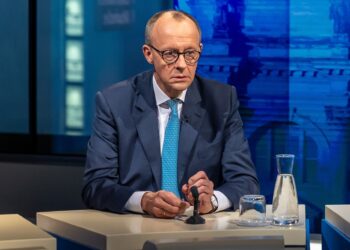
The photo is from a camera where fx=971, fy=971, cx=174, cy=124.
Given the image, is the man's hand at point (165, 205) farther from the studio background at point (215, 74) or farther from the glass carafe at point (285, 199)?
the studio background at point (215, 74)

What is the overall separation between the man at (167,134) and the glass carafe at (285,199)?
14.3 inches

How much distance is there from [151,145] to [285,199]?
25.5 inches

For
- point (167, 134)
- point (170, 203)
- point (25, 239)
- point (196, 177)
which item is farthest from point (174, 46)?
point (25, 239)

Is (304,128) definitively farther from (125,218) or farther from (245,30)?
(125,218)

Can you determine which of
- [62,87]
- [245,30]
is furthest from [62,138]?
[245,30]

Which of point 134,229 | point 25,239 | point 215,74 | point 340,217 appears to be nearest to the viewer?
point 25,239

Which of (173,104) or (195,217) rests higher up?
(173,104)

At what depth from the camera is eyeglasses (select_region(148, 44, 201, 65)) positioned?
3.40 m

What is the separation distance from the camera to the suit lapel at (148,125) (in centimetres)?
338

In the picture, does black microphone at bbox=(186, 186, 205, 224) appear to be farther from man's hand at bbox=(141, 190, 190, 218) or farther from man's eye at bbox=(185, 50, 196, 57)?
man's eye at bbox=(185, 50, 196, 57)

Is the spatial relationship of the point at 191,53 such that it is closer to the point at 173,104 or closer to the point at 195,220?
the point at 173,104

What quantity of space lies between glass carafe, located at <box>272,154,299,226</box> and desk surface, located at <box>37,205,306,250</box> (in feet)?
0.15

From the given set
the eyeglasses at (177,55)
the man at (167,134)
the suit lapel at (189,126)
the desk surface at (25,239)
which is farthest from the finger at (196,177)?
the desk surface at (25,239)

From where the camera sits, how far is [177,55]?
3404 mm
